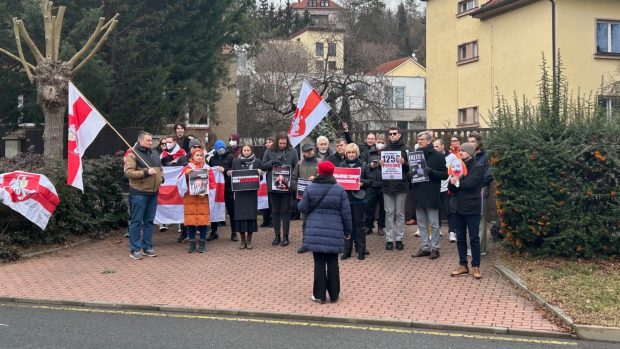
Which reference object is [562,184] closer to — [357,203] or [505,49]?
[357,203]

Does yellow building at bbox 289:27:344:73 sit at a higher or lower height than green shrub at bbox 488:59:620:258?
higher

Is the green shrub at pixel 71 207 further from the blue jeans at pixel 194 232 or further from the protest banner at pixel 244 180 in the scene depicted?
the protest banner at pixel 244 180

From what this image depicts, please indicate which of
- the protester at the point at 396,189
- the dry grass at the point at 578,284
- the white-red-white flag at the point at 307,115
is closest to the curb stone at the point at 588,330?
the dry grass at the point at 578,284

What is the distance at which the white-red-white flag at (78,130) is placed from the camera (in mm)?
11039

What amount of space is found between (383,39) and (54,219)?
186 feet

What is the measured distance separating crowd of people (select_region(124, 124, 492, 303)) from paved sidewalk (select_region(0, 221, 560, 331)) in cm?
35

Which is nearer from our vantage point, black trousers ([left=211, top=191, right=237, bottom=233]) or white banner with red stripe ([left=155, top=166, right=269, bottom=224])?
white banner with red stripe ([left=155, top=166, right=269, bottom=224])

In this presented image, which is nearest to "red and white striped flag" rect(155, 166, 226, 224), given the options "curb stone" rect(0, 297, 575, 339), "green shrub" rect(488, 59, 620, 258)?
"curb stone" rect(0, 297, 575, 339)

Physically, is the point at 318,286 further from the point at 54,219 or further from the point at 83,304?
the point at 54,219

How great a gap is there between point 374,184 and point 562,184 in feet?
10.1

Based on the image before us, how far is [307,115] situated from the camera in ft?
40.9

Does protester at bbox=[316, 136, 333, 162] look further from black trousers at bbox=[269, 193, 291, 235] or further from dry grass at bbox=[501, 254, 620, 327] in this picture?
dry grass at bbox=[501, 254, 620, 327]

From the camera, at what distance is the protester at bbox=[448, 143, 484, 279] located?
9.08m

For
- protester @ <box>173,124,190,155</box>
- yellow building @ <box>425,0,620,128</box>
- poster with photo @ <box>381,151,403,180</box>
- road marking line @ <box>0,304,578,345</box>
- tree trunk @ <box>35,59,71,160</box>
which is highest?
yellow building @ <box>425,0,620,128</box>
